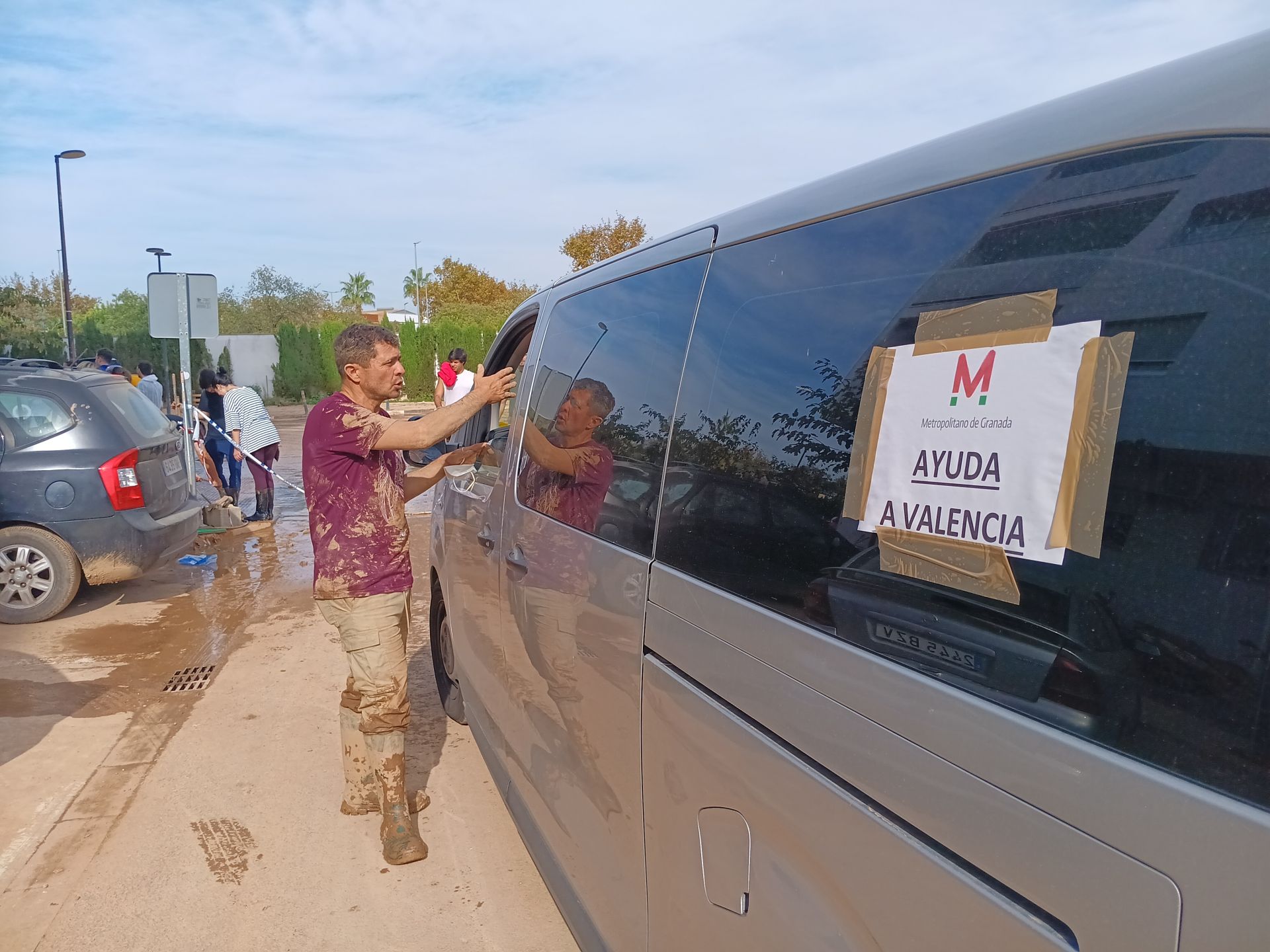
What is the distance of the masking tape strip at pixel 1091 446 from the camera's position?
992 millimetres

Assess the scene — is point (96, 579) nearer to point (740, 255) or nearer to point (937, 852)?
Result: point (740, 255)

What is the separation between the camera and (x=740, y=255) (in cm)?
177

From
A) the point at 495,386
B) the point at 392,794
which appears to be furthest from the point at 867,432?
the point at 392,794

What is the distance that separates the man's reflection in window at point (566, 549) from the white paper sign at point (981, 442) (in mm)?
1032

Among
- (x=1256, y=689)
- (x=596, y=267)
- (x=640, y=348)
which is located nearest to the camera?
(x=1256, y=689)

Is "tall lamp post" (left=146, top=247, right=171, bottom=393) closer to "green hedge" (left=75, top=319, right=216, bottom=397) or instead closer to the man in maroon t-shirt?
"green hedge" (left=75, top=319, right=216, bottom=397)

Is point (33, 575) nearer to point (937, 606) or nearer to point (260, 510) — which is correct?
point (260, 510)

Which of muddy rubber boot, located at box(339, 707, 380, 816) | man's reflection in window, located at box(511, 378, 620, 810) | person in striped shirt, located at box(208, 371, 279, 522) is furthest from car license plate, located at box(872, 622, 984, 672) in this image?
person in striped shirt, located at box(208, 371, 279, 522)

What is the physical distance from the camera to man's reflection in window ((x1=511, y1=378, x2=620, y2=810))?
2.22m

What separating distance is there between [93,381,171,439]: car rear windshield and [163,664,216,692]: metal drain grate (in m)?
2.22

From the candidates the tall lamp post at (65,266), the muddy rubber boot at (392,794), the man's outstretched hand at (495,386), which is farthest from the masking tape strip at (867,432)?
the tall lamp post at (65,266)

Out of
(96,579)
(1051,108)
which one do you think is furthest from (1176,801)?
(96,579)

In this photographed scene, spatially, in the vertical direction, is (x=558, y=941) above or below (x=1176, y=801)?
below

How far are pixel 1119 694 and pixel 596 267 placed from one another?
208 cm
